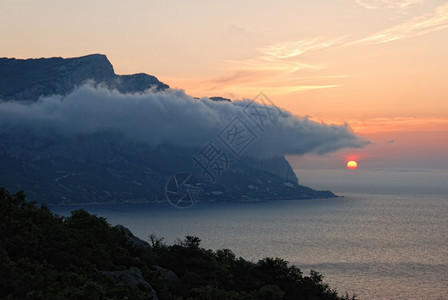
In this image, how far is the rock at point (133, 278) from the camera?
4900 centimetres

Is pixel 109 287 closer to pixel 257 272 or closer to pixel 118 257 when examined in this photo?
pixel 118 257

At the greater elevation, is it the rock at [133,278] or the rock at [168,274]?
the rock at [133,278]

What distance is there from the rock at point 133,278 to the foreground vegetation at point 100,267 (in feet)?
0.82

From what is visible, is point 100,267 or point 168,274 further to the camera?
point 168,274

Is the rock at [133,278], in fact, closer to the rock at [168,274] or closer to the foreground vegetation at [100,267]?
the foreground vegetation at [100,267]

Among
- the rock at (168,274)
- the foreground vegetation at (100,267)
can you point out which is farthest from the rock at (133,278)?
the rock at (168,274)

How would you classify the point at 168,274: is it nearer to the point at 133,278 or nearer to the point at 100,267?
the point at 100,267

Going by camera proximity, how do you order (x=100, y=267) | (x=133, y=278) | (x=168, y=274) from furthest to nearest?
1. (x=168, y=274)
2. (x=100, y=267)
3. (x=133, y=278)

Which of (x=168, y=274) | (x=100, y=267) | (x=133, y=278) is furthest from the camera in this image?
(x=168, y=274)

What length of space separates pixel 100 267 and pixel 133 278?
534 centimetres

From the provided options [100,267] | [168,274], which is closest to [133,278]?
[100,267]

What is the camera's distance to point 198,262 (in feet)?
229

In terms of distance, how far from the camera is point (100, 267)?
176ft

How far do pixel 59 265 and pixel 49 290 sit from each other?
12691 mm
